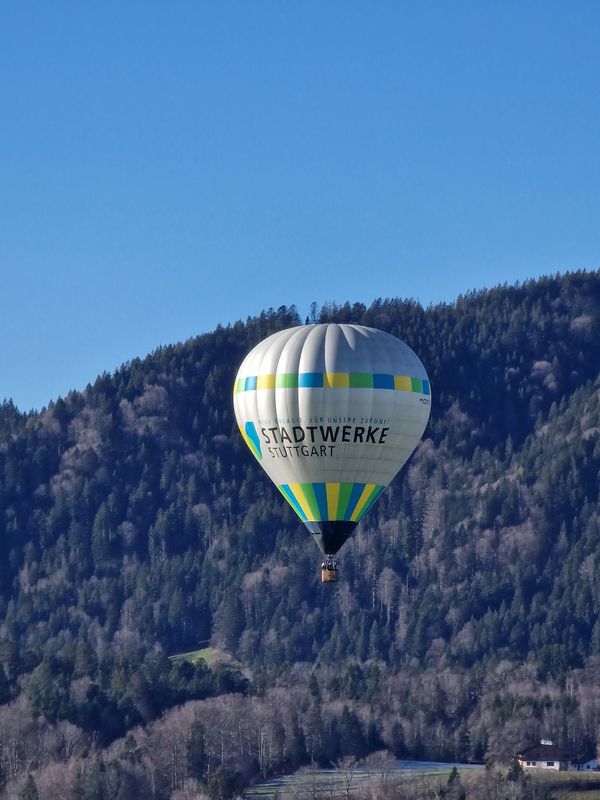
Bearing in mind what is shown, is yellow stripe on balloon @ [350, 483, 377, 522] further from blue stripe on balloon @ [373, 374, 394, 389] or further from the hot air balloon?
blue stripe on balloon @ [373, 374, 394, 389]

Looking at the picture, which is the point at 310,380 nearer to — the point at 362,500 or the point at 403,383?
the point at 403,383

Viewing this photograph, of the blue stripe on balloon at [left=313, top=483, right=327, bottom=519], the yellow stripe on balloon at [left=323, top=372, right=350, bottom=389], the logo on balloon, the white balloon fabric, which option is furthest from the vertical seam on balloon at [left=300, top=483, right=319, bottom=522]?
the yellow stripe on balloon at [left=323, top=372, right=350, bottom=389]

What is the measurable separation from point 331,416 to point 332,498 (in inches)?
150


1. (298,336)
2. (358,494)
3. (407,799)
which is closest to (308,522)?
(358,494)

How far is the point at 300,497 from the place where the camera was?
10756cm

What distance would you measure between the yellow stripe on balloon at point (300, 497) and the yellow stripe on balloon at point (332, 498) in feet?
3.31

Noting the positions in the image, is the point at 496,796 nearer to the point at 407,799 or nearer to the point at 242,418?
the point at 407,799

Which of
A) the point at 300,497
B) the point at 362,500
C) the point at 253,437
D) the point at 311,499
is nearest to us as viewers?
the point at 311,499

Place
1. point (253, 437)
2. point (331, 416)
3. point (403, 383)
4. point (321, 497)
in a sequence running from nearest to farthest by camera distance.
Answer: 1. point (321, 497)
2. point (331, 416)
3. point (403, 383)
4. point (253, 437)

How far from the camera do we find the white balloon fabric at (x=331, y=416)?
106875 mm

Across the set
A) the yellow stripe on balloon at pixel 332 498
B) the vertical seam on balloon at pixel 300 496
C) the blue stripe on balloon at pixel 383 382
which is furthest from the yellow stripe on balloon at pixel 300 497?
the blue stripe on balloon at pixel 383 382

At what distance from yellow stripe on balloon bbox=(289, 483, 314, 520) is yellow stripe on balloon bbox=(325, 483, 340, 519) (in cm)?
101

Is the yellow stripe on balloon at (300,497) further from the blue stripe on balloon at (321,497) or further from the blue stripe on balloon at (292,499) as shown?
the blue stripe on balloon at (321,497)

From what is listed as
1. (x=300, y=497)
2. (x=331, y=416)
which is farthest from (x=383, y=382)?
(x=300, y=497)
